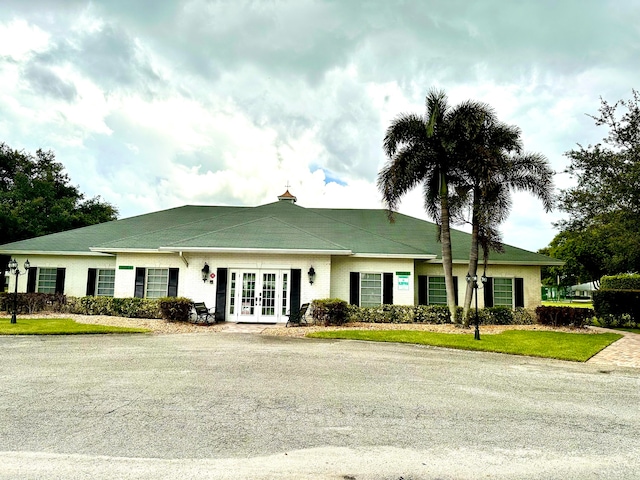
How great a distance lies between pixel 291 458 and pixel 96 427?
260 centimetres

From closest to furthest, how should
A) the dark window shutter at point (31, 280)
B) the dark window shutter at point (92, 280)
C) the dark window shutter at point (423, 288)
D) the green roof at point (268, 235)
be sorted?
1. the green roof at point (268, 235)
2. the dark window shutter at point (423, 288)
3. the dark window shutter at point (92, 280)
4. the dark window shutter at point (31, 280)

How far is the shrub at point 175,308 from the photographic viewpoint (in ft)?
52.0

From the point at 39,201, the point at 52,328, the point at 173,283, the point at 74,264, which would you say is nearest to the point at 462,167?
the point at 173,283

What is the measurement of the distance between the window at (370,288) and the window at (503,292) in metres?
5.89

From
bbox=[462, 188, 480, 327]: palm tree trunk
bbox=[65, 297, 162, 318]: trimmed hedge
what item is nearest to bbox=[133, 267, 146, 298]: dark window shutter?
bbox=[65, 297, 162, 318]: trimmed hedge

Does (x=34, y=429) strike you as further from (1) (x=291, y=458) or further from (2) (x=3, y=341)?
(2) (x=3, y=341)

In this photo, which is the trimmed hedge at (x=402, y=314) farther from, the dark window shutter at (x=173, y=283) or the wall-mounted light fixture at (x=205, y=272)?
the dark window shutter at (x=173, y=283)

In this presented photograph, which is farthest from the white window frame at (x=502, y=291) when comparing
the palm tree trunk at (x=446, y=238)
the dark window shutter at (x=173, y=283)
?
the dark window shutter at (x=173, y=283)

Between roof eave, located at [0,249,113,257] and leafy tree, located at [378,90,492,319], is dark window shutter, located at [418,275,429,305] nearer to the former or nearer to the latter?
leafy tree, located at [378,90,492,319]

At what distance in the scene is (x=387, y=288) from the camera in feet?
58.5

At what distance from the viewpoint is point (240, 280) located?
1686 cm

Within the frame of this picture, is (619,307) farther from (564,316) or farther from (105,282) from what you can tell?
(105,282)

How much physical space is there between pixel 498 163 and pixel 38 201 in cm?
3427

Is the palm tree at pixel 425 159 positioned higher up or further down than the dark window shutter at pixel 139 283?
higher up
